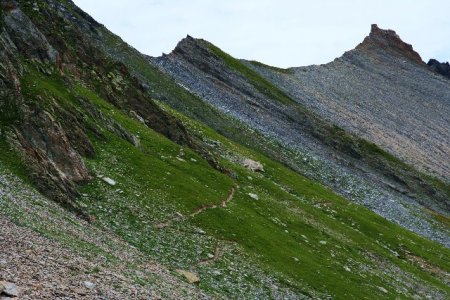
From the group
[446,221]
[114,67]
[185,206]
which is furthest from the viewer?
[446,221]

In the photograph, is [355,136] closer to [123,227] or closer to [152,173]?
[152,173]

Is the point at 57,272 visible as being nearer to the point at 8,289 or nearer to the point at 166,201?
the point at 8,289

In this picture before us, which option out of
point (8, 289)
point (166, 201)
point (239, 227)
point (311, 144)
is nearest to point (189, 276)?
point (166, 201)

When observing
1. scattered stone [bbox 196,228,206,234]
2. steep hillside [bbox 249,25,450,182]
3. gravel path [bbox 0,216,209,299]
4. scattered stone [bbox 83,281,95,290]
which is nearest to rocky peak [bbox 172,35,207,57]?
steep hillside [bbox 249,25,450,182]

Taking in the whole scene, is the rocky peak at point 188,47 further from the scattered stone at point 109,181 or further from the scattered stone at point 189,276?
the scattered stone at point 189,276

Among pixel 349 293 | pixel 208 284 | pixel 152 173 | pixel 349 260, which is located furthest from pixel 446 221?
pixel 208 284

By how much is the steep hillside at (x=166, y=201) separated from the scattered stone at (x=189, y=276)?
0.59m

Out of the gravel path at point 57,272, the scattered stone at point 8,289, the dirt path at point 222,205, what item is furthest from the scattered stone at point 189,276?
the scattered stone at point 8,289

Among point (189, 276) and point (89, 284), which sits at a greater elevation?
point (89, 284)

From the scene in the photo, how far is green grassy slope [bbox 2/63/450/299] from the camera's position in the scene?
44.3m

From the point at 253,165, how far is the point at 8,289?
6537 cm

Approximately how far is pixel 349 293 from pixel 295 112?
8097 centimetres

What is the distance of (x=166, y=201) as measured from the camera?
52750mm

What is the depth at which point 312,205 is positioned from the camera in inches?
3051
